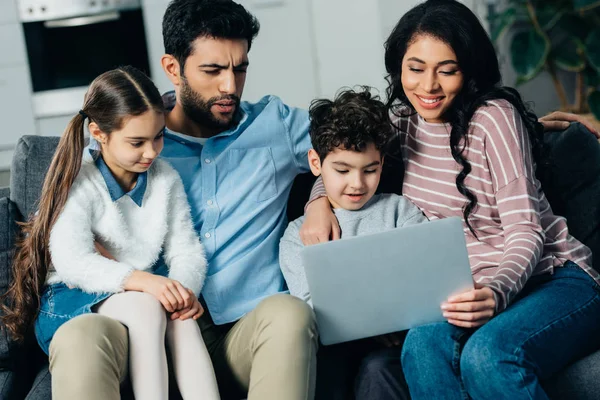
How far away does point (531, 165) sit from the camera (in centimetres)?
174

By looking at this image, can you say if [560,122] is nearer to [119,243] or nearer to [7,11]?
[119,243]

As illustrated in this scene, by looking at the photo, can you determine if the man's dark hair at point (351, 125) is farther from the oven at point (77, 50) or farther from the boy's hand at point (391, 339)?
the oven at point (77, 50)

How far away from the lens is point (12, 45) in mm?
4086

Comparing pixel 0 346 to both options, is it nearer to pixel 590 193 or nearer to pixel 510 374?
pixel 510 374

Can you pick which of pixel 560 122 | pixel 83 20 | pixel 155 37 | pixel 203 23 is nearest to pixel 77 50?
pixel 83 20

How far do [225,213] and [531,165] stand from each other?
2.37ft

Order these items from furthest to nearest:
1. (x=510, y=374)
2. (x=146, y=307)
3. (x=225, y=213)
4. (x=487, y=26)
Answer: (x=487, y=26) < (x=225, y=213) < (x=146, y=307) < (x=510, y=374)

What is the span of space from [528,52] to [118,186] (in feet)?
9.22

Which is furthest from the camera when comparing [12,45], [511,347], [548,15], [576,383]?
[12,45]

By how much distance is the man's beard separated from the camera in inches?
77.1

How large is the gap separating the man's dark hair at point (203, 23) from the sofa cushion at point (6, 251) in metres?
0.55

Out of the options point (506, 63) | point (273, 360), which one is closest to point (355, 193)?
point (273, 360)

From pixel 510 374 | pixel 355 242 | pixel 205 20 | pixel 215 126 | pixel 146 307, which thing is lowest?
pixel 510 374

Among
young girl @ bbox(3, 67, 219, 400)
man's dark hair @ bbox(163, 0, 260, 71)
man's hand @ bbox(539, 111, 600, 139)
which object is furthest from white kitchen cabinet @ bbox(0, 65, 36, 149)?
man's hand @ bbox(539, 111, 600, 139)
